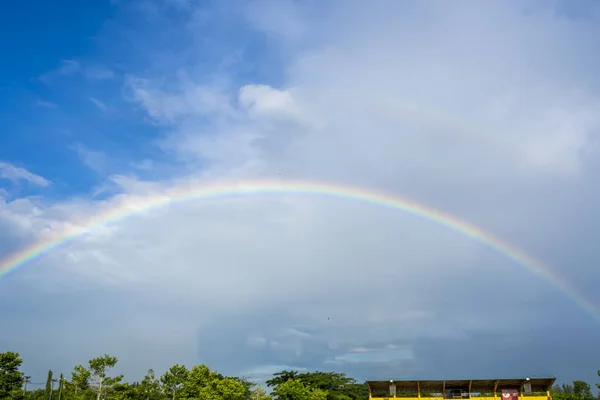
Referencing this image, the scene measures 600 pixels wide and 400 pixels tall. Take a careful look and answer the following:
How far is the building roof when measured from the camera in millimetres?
88125

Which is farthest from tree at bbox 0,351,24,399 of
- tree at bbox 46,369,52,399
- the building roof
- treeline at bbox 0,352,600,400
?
the building roof

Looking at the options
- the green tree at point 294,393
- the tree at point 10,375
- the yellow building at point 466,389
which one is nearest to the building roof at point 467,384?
the yellow building at point 466,389

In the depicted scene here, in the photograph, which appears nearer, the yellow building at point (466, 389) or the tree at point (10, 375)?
the tree at point (10, 375)

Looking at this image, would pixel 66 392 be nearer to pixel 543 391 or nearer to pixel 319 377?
pixel 319 377

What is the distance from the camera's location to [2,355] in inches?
2943

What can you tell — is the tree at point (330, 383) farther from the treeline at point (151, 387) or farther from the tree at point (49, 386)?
the tree at point (49, 386)

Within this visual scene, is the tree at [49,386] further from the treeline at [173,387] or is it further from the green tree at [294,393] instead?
the green tree at [294,393]

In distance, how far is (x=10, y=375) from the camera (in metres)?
74.9

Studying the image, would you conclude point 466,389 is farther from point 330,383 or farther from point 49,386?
point 49,386

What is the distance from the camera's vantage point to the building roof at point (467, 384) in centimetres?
8812

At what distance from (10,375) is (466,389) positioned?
2880 inches

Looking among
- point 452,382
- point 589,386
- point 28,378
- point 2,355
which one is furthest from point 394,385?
point 589,386

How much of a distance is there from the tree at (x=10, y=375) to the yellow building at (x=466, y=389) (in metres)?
56.3

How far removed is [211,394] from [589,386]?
141684 mm
